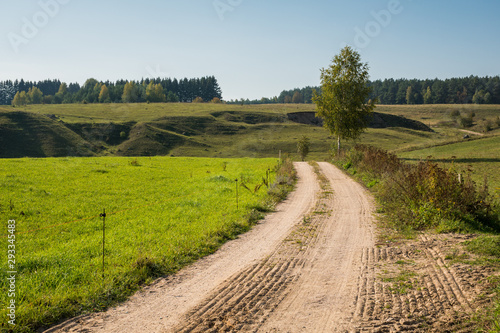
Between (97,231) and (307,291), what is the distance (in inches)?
339

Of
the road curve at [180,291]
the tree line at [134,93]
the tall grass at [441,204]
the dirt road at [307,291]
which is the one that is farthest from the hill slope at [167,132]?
the dirt road at [307,291]

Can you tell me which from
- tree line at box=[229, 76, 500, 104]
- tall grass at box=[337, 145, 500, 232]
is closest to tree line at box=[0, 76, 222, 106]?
tree line at box=[229, 76, 500, 104]

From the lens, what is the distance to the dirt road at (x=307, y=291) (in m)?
5.54

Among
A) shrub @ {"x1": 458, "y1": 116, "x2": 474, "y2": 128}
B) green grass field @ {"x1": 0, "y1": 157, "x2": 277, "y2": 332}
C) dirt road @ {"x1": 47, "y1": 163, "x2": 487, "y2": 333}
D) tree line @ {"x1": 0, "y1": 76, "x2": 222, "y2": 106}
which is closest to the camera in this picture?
dirt road @ {"x1": 47, "y1": 163, "x2": 487, "y2": 333}

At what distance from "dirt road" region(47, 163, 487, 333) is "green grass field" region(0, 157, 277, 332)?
1.92 ft

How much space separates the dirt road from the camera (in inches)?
218

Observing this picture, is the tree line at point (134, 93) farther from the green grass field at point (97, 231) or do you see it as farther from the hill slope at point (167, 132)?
the green grass field at point (97, 231)

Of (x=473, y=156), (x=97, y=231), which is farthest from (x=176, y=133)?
(x=97, y=231)

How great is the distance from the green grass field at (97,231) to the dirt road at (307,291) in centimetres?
58

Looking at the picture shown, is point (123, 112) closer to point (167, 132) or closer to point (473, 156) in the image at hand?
point (167, 132)

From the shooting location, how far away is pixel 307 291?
676 cm

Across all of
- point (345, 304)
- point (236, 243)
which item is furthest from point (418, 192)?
point (345, 304)

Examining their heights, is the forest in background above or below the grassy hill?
above

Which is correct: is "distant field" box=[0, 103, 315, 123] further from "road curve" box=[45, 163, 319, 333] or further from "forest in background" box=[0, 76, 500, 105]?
"road curve" box=[45, 163, 319, 333]
